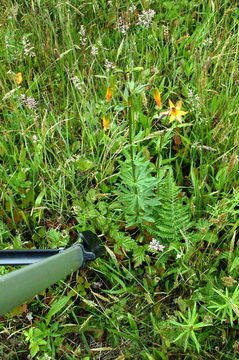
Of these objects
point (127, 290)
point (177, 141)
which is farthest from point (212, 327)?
point (177, 141)

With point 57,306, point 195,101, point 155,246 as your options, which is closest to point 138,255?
point 155,246

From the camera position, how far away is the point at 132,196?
4.60 feet

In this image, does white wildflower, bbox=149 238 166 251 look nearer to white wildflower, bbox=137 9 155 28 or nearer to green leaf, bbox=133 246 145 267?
green leaf, bbox=133 246 145 267

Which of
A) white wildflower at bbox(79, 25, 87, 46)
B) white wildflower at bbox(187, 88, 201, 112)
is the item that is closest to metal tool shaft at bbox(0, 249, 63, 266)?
white wildflower at bbox(187, 88, 201, 112)

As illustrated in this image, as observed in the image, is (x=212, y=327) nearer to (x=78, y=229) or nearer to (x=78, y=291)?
(x=78, y=291)

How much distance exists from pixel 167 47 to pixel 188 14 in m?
0.29

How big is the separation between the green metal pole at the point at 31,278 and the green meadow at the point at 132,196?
381 millimetres

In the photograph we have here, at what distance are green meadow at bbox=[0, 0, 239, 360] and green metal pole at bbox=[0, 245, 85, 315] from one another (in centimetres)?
38

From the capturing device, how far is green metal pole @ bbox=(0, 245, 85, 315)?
0.74 meters

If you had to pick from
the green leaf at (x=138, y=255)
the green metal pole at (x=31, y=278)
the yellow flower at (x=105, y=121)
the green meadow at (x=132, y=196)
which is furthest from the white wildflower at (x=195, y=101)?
the green metal pole at (x=31, y=278)

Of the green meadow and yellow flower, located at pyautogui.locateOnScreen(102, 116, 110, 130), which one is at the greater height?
yellow flower, located at pyautogui.locateOnScreen(102, 116, 110, 130)

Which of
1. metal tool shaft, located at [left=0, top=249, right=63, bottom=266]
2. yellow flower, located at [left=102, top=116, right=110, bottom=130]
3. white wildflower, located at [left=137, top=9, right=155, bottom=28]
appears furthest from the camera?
white wildflower, located at [left=137, top=9, right=155, bottom=28]

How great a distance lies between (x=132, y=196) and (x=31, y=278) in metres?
0.64

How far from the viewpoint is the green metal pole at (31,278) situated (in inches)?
29.2
